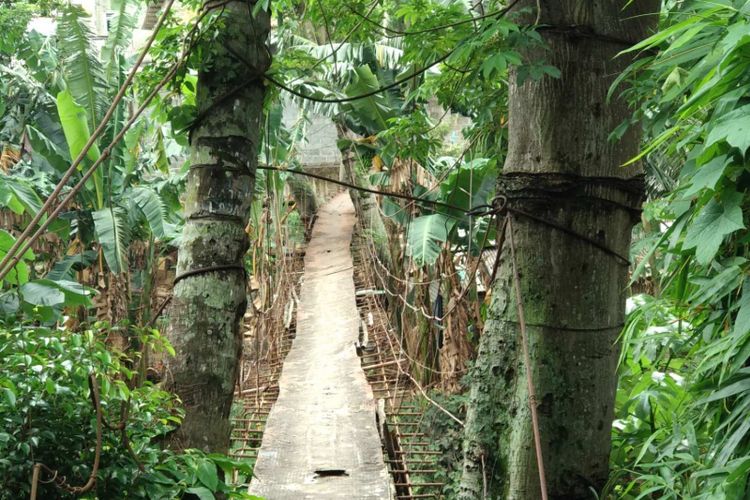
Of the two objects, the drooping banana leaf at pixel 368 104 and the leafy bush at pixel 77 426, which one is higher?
the drooping banana leaf at pixel 368 104

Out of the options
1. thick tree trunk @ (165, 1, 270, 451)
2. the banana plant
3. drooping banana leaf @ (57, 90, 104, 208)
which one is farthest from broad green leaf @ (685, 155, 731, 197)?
drooping banana leaf @ (57, 90, 104, 208)

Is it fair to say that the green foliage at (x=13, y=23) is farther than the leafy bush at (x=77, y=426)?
Yes

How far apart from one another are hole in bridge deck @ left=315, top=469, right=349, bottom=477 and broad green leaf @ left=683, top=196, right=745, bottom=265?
7.49 ft

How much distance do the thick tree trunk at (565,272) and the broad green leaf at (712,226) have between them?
71 centimetres

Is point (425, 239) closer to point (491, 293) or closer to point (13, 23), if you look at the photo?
point (491, 293)

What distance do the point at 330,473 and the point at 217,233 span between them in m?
1.56

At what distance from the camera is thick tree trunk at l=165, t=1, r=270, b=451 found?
178cm

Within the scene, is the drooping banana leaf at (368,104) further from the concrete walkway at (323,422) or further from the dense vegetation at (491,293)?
the dense vegetation at (491,293)

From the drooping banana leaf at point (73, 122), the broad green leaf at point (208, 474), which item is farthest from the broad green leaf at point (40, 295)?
the broad green leaf at point (208, 474)

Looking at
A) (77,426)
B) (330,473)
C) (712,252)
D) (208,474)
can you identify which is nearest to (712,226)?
(712,252)

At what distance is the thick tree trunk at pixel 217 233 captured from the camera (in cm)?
178

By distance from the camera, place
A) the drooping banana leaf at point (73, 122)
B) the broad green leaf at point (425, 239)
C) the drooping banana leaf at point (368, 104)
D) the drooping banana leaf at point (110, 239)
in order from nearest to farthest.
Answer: the drooping banana leaf at point (73, 122) < the broad green leaf at point (425, 239) < the drooping banana leaf at point (110, 239) < the drooping banana leaf at point (368, 104)

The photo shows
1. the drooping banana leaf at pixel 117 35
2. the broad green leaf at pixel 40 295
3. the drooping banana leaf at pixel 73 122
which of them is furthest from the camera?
the drooping banana leaf at pixel 117 35

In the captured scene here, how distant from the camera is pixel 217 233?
183 cm
